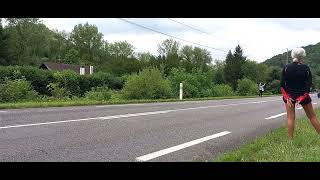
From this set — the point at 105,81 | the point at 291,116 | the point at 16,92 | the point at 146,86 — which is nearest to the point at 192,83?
the point at 105,81

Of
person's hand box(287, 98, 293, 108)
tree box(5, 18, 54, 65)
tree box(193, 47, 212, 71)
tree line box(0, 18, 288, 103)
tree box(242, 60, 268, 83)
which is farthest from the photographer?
tree box(193, 47, 212, 71)

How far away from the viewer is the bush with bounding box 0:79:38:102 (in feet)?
73.6

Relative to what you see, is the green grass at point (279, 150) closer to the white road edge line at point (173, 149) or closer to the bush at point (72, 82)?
the white road edge line at point (173, 149)

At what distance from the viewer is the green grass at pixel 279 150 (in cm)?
580

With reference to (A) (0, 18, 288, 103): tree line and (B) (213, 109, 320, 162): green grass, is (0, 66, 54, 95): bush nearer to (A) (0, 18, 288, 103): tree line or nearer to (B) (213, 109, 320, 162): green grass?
(A) (0, 18, 288, 103): tree line

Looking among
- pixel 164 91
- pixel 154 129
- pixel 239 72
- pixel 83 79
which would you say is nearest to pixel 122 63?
pixel 239 72

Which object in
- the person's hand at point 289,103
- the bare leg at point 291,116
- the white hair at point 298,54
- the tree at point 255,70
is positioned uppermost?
the tree at point 255,70

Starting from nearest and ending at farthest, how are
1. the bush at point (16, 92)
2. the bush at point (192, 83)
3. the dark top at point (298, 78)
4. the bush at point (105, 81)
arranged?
the dark top at point (298, 78) < the bush at point (16, 92) < the bush at point (192, 83) < the bush at point (105, 81)

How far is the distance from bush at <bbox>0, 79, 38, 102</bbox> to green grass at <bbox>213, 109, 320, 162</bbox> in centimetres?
1728

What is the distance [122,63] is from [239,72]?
25.6 m

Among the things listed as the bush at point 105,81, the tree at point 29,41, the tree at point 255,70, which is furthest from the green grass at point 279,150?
the tree at point 255,70

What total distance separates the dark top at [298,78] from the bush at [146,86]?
914 inches

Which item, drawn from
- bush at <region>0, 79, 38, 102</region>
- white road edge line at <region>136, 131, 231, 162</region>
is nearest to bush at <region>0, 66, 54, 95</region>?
bush at <region>0, 79, 38, 102</region>
